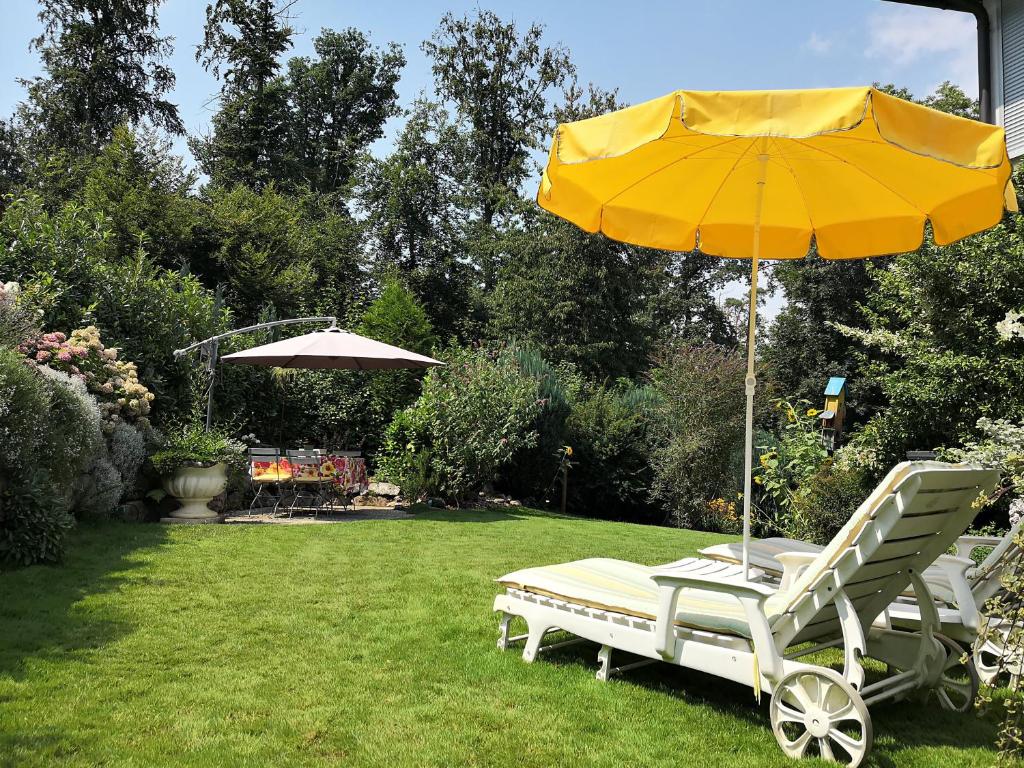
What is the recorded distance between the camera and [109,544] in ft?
21.2

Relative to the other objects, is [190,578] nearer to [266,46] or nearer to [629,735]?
[629,735]

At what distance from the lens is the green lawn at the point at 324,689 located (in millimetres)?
2832

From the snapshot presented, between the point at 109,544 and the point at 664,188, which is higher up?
the point at 664,188

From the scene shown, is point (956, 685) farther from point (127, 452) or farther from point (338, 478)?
point (338, 478)

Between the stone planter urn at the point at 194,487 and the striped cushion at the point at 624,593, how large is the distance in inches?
220

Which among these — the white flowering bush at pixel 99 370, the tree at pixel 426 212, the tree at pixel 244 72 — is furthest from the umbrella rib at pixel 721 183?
the tree at pixel 244 72

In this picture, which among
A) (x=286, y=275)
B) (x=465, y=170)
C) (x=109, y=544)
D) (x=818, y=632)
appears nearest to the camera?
(x=818, y=632)

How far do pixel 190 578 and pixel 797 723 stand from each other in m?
4.32

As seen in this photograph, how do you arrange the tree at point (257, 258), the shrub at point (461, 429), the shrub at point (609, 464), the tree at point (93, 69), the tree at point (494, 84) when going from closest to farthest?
the shrub at point (461, 429)
the shrub at point (609, 464)
the tree at point (257, 258)
the tree at point (93, 69)
the tree at point (494, 84)

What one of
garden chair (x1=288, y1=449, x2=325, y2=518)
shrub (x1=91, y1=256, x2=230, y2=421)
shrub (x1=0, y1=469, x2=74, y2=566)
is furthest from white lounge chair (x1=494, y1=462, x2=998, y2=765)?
shrub (x1=91, y1=256, x2=230, y2=421)

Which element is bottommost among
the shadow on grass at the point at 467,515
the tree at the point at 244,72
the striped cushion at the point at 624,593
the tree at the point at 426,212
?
the shadow on grass at the point at 467,515

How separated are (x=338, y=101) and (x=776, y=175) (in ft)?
92.1

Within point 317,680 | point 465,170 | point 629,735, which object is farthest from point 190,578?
point 465,170

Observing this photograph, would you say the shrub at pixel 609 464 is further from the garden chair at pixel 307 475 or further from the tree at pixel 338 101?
the tree at pixel 338 101
